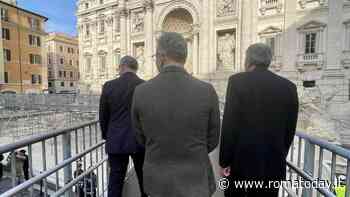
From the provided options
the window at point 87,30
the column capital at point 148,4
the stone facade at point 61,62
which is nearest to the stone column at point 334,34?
the column capital at point 148,4

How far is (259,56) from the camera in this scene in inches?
80.3

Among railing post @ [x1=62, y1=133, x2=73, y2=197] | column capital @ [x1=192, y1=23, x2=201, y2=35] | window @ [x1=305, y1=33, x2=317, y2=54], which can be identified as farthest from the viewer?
column capital @ [x1=192, y1=23, x2=201, y2=35]

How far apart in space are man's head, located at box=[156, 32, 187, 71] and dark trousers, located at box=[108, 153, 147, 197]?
63.2 inches

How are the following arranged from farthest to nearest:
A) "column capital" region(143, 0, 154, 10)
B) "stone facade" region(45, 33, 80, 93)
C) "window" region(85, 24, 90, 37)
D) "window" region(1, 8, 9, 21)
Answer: "stone facade" region(45, 33, 80, 93) → "window" region(85, 24, 90, 37) → "window" region(1, 8, 9, 21) → "column capital" region(143, 0, 154, 10)

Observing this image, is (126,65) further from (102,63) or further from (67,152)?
(102,63)

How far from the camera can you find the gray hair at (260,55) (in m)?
2.03

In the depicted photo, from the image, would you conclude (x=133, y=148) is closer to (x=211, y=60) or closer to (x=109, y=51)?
(x=211, y=60)

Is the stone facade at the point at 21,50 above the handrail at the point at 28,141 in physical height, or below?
above

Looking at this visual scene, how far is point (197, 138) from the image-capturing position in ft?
5.17

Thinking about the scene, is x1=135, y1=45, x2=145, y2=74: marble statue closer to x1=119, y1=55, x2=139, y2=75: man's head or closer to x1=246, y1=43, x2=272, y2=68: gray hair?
x1=119, y1=55, x2=139, y2=75: man's head

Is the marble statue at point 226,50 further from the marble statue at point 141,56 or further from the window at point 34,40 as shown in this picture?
the window at point 34,40

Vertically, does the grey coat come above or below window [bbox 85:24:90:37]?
below

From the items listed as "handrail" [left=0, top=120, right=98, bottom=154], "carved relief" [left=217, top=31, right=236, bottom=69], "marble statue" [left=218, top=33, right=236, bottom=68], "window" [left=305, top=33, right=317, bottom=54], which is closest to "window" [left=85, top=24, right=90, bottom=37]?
"carved relief" [left=217, top=31, right=236, bottom=69]

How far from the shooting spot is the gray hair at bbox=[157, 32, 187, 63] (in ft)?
5.29
